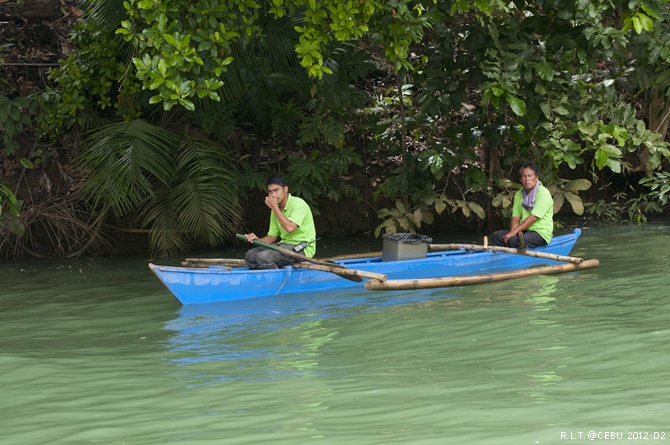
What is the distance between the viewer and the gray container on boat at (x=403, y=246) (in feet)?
30.8

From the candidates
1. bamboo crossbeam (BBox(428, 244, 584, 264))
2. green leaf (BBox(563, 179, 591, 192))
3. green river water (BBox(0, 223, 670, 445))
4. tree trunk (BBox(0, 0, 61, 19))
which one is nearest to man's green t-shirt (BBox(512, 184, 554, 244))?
bamboo crossbeam (BBox(428, 244, 584, 264))

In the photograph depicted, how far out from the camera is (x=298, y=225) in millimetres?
9047

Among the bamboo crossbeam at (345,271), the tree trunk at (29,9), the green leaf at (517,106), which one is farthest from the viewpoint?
the tree trunk at (29,9)

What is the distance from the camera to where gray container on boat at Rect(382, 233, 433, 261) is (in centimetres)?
938

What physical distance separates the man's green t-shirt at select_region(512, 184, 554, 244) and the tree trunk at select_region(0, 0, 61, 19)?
7989mm

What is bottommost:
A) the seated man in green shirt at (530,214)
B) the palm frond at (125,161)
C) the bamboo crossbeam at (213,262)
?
the bamboo crossbeam at (213,262)

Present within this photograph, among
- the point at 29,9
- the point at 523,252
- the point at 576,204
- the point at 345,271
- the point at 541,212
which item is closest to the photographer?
the point at 345,271

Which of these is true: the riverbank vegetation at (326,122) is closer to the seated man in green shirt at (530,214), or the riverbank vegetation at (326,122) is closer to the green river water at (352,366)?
the seated man in green shirt at (530,214)

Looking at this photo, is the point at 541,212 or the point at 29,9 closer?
the point at 541,212

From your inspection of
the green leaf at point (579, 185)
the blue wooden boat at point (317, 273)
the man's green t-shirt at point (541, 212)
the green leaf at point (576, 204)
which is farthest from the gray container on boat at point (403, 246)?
the green leaf at point (579, 185)

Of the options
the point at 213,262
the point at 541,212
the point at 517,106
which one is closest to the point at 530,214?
the point at 541,212

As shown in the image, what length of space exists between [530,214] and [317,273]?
282 centimetres

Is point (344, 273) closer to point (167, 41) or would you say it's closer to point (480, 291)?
point (480, 291)

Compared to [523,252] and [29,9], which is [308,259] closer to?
[523,252]
